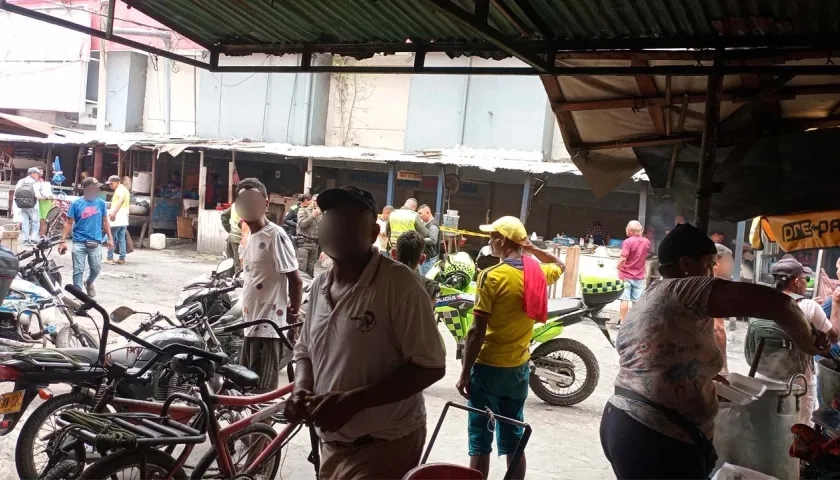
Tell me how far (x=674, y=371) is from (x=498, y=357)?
→ 175cm

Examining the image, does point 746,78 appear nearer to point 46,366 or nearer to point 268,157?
point 46,366

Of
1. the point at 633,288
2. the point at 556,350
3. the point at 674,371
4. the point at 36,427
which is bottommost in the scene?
the point at 36,427

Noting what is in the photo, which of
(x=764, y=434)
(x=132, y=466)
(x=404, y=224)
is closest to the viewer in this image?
(x=132, y=466)

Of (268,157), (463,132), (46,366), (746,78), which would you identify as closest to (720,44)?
(746,78)

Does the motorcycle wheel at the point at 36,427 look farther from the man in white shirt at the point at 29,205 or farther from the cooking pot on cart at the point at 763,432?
the man in white shirt at the point at 29,205

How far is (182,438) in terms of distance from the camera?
333cm

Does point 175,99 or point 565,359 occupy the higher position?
point 175,99

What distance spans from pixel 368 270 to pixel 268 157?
20.4 metres

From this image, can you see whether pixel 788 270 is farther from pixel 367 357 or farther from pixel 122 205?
pixel 122 205

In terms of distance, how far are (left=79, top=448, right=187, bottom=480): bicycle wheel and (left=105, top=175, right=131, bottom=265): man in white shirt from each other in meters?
12.6

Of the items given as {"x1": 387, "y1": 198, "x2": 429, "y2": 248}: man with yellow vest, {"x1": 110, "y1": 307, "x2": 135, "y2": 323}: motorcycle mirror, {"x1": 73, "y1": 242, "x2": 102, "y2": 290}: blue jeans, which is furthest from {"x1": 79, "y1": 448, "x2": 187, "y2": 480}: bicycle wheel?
{"x1": 387, "y1": 198, "x2": 429, "y2": 248}: man with yellow vest

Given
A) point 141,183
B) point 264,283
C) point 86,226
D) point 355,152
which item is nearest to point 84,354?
point 264,283

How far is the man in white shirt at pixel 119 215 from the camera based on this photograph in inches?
591

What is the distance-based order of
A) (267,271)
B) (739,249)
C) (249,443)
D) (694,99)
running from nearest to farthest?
(249,443)
(694,99)
(267,271)
(739,249)
